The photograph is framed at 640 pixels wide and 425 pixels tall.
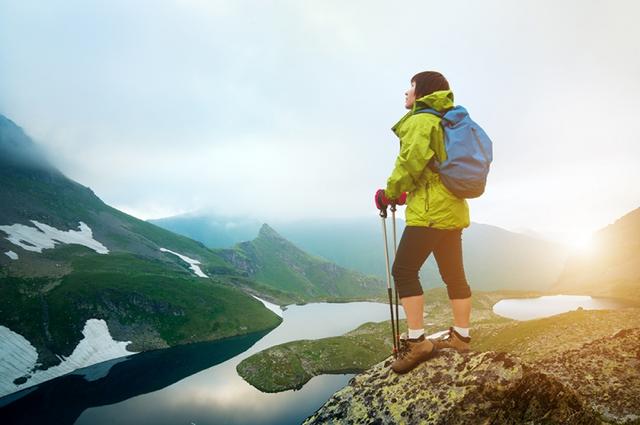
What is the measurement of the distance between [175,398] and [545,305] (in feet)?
490

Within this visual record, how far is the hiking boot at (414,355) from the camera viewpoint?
548cm

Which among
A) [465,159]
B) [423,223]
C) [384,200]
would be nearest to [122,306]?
[384,200]

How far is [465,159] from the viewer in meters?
5.17

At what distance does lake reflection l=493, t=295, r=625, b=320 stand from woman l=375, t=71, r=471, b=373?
140746mm

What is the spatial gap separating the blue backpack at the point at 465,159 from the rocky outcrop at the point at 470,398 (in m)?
2.62

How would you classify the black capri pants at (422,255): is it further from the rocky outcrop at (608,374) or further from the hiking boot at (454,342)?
the rocky outcrop at (608,374)

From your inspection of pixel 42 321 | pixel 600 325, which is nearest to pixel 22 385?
pixel 42 321

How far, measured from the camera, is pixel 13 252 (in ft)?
431

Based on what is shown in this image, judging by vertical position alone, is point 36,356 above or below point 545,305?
below

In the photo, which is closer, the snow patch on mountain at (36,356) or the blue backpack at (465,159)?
the blue backpack at (465,159)

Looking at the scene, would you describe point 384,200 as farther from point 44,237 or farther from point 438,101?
point 44,237

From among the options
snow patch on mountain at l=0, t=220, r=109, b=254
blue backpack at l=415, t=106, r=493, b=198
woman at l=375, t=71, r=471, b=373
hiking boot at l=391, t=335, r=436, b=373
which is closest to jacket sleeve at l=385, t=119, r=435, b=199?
woman at l=375, t=71, r=471, b=373

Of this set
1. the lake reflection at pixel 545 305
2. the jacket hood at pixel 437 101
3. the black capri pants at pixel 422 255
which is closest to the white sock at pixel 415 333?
the black capri pants at pixel 422 255

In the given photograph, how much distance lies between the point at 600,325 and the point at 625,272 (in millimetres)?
181660
